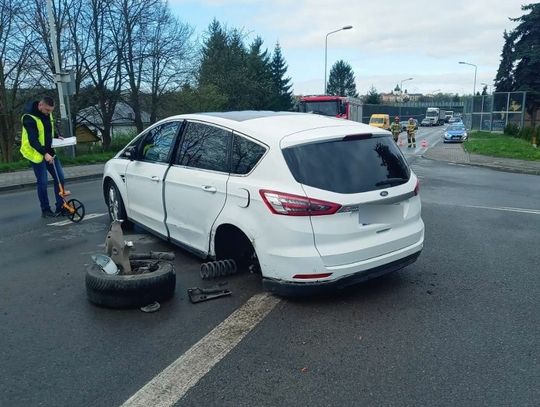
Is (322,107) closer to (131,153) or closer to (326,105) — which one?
(326,105)

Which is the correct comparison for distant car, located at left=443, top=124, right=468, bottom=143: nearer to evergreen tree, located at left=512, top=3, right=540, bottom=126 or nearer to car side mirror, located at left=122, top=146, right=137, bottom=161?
evergreen tree, located at left=512, top=3, right=540, bottom=126

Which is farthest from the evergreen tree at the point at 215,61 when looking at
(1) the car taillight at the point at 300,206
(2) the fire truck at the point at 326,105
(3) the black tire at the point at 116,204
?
(1) the car taillight at the point at 300,206

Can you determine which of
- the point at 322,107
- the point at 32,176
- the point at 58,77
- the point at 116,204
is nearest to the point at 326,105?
the point at 322,107

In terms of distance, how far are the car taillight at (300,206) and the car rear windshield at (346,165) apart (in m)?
0.15

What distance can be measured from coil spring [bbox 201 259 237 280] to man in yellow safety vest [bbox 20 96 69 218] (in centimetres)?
415

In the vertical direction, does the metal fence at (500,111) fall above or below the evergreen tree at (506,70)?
below

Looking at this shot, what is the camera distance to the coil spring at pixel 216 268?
4.73 metres

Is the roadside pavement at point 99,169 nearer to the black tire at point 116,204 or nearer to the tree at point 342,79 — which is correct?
the black tire at point 116,204

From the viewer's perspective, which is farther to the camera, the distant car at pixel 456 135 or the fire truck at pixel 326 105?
the distant car at pixel 456 135

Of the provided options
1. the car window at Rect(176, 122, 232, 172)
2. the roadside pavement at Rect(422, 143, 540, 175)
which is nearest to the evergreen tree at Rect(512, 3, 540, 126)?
the roadside pavement at Rect(422, 143, 540, 175)

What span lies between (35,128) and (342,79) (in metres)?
122

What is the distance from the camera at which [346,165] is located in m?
4.15

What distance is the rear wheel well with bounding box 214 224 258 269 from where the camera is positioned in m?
4.64

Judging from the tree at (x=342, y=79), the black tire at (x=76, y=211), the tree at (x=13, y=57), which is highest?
the tree at (x=342, y=79)
